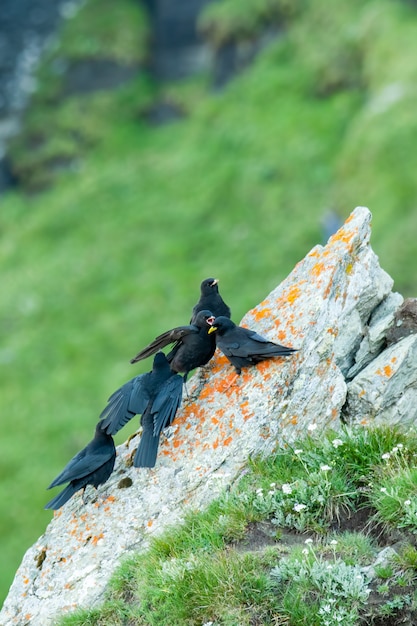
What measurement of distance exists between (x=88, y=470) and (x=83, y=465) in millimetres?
83

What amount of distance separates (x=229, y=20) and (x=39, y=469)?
89.0 feet

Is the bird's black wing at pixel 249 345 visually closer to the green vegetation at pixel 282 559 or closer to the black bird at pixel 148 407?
the black bird at pixel 148 407

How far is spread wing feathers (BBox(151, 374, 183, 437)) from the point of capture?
1113 centimetres

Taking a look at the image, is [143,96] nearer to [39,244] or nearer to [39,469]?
[39,244]

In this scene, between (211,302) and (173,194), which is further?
(173,194)

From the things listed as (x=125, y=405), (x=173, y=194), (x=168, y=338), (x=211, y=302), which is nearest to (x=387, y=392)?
(x=168, y=338)

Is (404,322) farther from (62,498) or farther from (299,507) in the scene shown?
(62,498)

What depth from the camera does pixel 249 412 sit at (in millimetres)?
11078

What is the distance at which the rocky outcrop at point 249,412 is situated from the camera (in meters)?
10.5

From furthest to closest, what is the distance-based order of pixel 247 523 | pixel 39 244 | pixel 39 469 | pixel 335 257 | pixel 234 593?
pixel 39 244
pixel 39 469
pixel 335 257
pixel 247 523
pixel 234 593

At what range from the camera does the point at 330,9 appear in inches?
1940

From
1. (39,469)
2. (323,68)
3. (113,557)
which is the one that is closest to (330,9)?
(323,68)

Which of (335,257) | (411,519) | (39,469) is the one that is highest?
(39,469)

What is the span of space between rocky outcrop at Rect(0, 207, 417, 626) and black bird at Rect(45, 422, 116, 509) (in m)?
0.25
